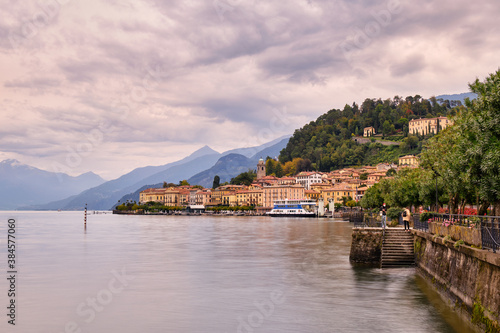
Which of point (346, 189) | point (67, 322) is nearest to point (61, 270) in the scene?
point (67, 322)

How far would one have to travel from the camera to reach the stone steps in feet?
102

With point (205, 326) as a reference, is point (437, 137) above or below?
above

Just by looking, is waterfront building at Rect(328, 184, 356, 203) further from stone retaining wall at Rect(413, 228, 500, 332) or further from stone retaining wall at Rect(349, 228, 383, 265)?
stone retaining wall at Rect(413, 228, 500, 332)

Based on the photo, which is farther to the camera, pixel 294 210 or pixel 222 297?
pixel 294 210

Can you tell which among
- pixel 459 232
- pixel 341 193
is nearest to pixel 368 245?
pixel 459 232

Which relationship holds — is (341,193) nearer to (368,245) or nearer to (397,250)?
(368,245)

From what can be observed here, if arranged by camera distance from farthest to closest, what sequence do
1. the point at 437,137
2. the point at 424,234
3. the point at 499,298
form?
the point at 437,137 < the point at 424,234 < the point at 499,298

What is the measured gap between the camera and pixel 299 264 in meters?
36.9

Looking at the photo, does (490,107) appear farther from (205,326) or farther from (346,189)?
(346,189)

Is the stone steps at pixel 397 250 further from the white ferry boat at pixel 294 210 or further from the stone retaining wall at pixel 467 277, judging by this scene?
the white ferry boat at pixel 294 210

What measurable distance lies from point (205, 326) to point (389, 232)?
1666cm

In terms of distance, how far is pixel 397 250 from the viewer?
3164 centimetres

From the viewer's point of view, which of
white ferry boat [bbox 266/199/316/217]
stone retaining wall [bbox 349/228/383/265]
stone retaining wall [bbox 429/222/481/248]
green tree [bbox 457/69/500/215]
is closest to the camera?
stone retaining wall [bbox 429/222/481/248]

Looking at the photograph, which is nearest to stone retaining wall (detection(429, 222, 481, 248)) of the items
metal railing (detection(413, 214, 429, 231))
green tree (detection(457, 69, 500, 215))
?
green tree (detection(457, 69, 500, 215))
